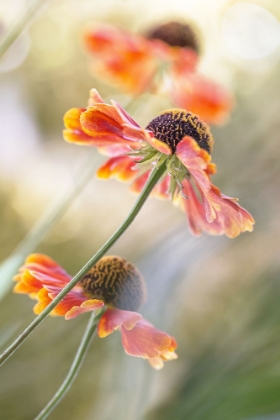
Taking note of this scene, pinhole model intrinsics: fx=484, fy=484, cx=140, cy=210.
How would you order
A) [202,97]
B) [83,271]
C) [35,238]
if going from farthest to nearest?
[202,97] < [35,238] < [83,271]

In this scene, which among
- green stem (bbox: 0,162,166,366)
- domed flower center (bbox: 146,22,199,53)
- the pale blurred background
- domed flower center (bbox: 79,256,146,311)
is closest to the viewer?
green stem (bbox: 0,162,166,366)

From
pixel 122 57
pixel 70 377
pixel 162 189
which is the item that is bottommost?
pixel 70 377

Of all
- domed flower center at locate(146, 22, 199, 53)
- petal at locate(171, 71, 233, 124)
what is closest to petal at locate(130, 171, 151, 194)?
petal at locate(171, 71, 233, 124)

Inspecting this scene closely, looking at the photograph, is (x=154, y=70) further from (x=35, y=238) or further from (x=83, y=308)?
(x=83, y=308)

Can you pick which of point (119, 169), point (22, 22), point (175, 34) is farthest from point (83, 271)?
point (175, 34)

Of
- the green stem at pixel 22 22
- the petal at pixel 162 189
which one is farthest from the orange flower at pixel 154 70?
the petal at pixel 162 189

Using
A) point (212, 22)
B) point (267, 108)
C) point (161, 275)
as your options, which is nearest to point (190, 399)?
point (161, 275)

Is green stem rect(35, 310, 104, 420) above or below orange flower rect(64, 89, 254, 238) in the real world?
below

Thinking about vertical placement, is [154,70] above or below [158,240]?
above

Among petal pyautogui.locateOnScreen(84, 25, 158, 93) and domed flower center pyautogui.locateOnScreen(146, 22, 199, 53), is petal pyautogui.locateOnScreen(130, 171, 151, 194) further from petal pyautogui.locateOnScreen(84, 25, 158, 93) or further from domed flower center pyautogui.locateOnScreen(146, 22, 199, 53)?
domed flower center pyautogui.locateOnScreen(146, 22, 199, 53)
